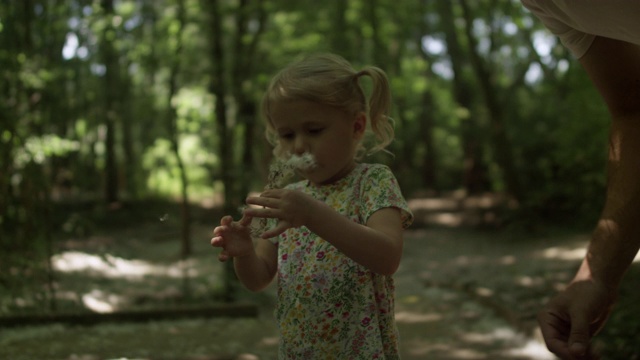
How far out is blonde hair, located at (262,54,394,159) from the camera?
83.6 inches

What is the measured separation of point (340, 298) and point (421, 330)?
3.80m

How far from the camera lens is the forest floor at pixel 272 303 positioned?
190 inches

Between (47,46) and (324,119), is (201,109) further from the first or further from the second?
(324,119)

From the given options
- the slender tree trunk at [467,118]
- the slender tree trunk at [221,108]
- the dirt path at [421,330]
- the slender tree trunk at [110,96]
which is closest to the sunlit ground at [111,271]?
the slender tree trunk at [221,108]

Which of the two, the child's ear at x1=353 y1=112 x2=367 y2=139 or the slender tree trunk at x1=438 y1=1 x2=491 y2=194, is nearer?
the child's ear at x1=353 y1=112 x2=367 y2=139

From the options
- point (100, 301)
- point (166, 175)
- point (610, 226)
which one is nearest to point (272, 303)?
point (100, 301)

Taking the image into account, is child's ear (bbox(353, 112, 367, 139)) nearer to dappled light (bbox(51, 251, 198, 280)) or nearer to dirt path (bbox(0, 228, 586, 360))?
dirt path (bbox(0, 228, 586, 360))

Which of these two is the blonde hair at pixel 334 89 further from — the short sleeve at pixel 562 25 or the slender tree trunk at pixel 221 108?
the slender tree trunk at pixel 221 108

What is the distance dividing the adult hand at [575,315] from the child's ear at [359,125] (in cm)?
75

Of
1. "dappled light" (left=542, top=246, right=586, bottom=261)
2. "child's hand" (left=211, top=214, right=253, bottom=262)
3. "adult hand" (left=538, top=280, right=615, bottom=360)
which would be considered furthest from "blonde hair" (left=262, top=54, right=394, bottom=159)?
"dappled light" (left=542, top=246, right=586, bottom=261)

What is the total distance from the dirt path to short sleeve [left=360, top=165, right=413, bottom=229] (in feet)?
8.75

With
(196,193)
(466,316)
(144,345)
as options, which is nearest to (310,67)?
(144,345)

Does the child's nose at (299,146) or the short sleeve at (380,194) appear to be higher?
the child's nose at (299,146)

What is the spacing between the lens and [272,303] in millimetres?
6711
